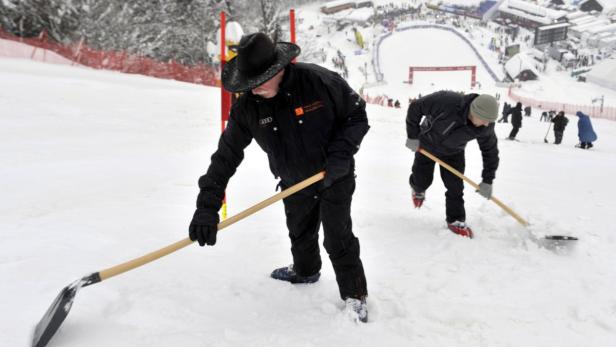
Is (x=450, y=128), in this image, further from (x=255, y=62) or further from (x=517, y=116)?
(x=517, y=116)

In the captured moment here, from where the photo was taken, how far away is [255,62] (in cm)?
221

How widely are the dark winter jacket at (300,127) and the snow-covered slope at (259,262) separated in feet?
2.86

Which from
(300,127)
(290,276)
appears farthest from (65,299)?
(300,127)

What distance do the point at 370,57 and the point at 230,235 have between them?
63077 mm

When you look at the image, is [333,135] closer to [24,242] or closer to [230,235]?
[230,235]

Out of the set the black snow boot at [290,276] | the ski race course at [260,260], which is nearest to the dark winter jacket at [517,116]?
the ski race course at [260,260]

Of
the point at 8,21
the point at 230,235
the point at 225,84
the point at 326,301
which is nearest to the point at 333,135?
the point at 225,84

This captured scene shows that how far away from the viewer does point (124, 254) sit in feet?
10.8

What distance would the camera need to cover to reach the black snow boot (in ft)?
10.6

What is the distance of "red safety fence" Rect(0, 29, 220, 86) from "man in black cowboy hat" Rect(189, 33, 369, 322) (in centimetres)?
1618

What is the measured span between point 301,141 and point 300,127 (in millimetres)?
98

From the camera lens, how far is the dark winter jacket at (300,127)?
8.19 ft

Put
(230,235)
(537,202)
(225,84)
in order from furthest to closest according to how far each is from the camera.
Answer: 1. (537,202)
2. (230,235)
3. (225,84)

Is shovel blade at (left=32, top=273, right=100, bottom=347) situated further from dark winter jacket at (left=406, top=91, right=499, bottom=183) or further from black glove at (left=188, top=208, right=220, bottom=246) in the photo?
dark winter jacket at (left=406, top=91, right=499, bottom=183)
